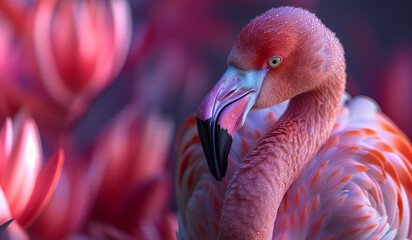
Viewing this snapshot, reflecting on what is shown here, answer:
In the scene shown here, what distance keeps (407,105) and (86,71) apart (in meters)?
0.97

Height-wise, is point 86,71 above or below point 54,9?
below

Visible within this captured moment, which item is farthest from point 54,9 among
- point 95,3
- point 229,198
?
point 229,198

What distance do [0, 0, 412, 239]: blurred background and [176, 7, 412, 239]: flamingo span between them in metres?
0.41

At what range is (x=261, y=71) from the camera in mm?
619

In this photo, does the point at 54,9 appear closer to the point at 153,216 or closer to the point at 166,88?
the point at 166,88

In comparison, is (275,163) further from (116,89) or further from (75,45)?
(116,89)

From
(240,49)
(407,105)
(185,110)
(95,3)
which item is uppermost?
(95,3)

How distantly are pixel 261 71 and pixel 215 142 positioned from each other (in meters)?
0.12

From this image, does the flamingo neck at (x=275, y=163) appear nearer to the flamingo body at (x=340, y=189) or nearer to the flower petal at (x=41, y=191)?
the flamingo body at (x=340, y=189)

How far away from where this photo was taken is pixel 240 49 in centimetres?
62

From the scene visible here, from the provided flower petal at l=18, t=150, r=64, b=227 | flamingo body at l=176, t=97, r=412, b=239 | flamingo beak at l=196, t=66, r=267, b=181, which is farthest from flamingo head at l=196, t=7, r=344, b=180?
flower petal at l=18, t=150, r=64, b=227

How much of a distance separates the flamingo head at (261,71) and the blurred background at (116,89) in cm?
52

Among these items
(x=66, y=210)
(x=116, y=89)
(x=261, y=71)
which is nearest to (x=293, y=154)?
(x=261, y=71)

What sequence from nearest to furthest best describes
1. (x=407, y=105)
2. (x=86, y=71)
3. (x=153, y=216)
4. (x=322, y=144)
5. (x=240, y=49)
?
1. (x=240, y=49)
2. (x=322, y=144)
3. (x=86, y=71)
4. (x=153, y=216)
5. (x=407, y=105)
